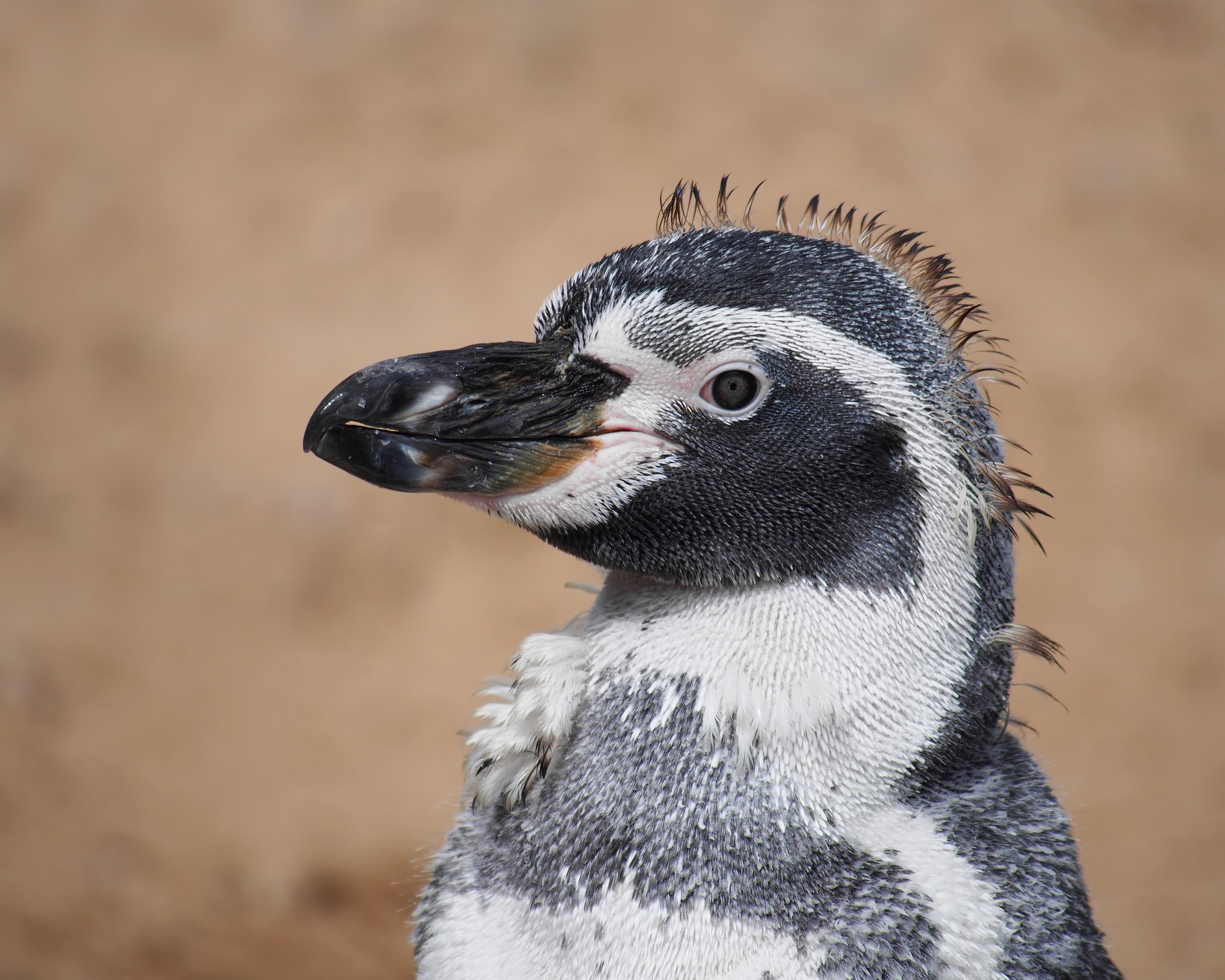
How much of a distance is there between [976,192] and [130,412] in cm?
388

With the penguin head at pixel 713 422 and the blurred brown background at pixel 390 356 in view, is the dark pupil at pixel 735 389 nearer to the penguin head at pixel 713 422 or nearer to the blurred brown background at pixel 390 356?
the penguin head at pixel 713 422

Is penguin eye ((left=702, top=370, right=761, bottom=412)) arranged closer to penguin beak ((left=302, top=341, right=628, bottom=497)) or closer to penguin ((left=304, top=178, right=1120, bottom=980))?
penguin ((left=304, top=178, right=1120, bottom=980))

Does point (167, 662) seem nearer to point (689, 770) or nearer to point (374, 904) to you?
point (374, 904)

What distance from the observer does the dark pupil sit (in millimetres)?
1281

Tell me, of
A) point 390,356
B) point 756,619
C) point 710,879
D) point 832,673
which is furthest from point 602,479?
point 390,356

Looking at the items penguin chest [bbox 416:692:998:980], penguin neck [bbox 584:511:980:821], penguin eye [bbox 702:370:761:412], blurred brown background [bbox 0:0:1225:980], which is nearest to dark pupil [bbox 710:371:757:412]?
penguin eye [bbox 702:370:761:412]

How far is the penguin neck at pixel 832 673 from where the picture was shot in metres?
1.26

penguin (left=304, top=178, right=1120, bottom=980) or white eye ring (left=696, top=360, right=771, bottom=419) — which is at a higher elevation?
white eye ring (left=696, top=360, right=771, bottom=419)

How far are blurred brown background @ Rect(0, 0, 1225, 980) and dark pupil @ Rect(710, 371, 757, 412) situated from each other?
7.51ft

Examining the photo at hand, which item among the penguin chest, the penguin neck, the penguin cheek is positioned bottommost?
the penguin chest

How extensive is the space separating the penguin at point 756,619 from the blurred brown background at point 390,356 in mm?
2083

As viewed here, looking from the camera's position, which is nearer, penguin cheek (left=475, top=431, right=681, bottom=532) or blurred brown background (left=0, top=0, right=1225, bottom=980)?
penguin cheek (left=475, top=431, right=681, bottom=532)

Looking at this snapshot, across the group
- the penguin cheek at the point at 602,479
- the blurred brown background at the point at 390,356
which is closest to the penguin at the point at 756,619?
the penguin cheek at the point at 602,479

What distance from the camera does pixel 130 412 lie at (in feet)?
14.8
